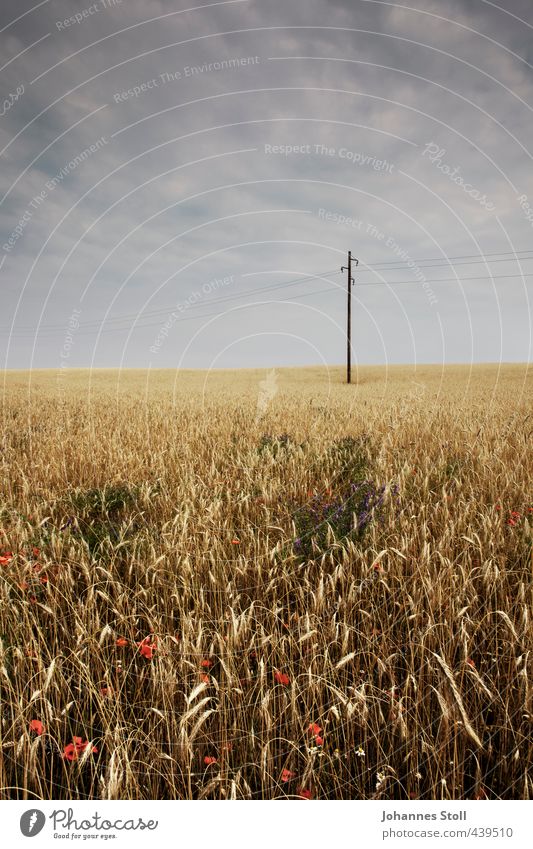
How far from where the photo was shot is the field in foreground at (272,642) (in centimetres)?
171

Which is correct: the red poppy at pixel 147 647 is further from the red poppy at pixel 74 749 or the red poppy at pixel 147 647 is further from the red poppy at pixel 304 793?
the red poppy at pixel 304 793

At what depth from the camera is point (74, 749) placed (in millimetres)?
1613

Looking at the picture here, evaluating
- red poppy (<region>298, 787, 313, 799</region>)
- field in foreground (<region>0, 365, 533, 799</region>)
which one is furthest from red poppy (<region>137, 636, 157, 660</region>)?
red poppy (<region>298, 787, 313, 799</region>)

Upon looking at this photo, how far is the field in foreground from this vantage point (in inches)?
67.2

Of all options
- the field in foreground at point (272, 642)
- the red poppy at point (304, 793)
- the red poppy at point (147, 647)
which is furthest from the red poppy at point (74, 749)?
the red poppy at point (304, 793)

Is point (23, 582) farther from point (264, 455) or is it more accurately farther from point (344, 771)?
point (264, 455)

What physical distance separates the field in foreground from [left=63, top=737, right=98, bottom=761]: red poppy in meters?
0.01

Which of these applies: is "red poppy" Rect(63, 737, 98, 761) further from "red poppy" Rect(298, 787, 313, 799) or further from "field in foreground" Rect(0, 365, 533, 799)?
"red poppy" Rect(298, 787, 313, 799)

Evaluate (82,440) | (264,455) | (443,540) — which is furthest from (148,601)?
(82,440)

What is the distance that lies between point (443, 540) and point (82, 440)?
5.49 m

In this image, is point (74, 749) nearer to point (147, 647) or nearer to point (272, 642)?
point (147, 647)

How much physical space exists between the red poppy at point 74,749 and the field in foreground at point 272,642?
0.01 metres

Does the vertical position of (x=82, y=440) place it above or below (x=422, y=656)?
above

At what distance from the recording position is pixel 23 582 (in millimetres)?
2668
